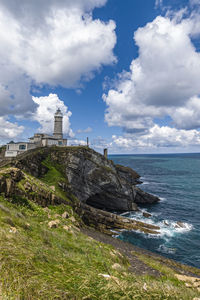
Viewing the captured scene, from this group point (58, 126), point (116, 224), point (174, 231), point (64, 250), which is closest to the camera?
point (64, 250)

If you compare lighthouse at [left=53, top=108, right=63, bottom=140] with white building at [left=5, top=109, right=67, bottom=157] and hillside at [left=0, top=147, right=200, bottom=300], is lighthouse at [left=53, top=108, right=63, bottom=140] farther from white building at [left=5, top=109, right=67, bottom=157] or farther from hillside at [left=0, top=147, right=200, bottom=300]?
hillside at [left=0, top=147, right=200, bottom=300]

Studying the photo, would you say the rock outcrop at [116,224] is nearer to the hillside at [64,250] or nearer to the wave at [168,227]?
the hillside at [64,250]

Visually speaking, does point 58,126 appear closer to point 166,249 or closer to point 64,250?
point 166,249

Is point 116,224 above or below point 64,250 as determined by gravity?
below

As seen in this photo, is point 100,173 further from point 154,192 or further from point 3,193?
point 3,193

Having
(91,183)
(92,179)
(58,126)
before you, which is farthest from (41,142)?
(91,183)

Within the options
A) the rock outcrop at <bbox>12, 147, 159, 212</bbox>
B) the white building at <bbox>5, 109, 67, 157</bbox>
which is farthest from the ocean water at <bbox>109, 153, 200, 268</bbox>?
the white building at <bbox>5, 109, 67, 157</bbox>

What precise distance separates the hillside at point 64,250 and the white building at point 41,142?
1188 cm

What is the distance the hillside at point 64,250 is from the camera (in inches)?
131

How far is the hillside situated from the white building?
11878 millimetres

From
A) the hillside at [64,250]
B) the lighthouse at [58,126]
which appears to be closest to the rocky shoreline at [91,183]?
the hillside at [64,250]

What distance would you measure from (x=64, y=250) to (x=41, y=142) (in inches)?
2112

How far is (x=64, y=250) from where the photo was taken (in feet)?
28.5

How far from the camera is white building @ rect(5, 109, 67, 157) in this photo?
1975 inches
